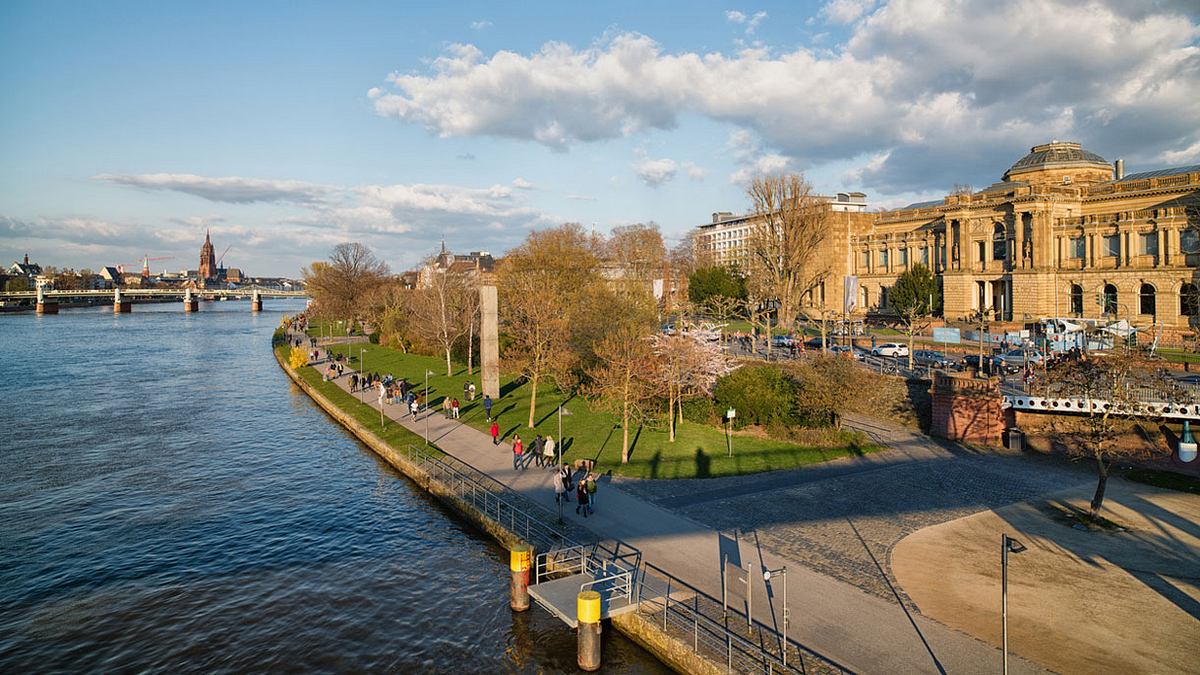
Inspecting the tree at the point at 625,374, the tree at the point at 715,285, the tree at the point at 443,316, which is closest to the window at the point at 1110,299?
the tree at the point at 715,285

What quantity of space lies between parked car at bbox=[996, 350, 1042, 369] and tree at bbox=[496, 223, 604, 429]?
25457mm

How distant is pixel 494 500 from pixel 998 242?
67481mm

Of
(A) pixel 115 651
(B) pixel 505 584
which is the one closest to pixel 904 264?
(B) pixel 505 584

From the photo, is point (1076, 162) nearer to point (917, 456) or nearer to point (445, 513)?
point (917, 456)

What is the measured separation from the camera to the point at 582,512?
71.3 ft

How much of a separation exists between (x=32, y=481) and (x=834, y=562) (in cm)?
3031

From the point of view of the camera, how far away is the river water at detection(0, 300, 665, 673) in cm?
1603

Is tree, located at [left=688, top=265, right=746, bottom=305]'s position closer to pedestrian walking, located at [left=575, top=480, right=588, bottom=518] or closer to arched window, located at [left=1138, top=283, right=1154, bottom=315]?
arched window, located at [left=1138, top=283, right=1154, bottom=315]

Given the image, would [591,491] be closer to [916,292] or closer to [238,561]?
[238,561]

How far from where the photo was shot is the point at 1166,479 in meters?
26.2

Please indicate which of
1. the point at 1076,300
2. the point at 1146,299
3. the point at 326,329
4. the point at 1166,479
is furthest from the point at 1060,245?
the point at 326,329

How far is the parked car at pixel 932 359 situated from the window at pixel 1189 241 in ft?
87.1

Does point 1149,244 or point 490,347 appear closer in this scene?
point 490,347

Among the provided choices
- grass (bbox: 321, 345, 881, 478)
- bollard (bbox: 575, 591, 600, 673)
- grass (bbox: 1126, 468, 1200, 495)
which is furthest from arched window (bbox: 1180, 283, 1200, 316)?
bollard (bbox: 575, 591, 600, 673)
